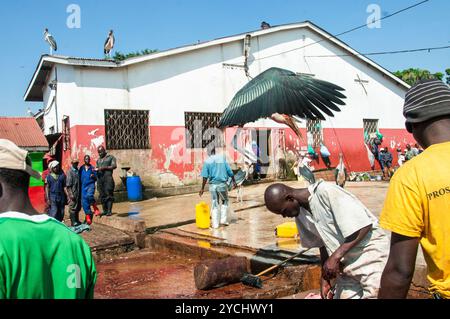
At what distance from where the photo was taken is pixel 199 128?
14.6 m

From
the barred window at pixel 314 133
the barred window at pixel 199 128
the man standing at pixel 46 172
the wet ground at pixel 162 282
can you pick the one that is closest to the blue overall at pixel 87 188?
the man standing at pixel 46 172

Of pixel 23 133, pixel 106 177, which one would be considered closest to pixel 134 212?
pixel 106 177

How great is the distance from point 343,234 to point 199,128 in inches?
476

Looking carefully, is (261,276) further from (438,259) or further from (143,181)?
(143,181)

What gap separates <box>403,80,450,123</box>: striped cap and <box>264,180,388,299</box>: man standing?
1048 mm

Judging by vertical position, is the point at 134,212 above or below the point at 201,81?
below

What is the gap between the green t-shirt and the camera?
141 cm

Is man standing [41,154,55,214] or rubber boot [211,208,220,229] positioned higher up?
man standing [41,154,55,214]

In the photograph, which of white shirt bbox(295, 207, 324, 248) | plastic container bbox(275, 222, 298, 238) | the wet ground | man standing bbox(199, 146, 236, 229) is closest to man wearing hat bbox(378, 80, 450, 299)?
white shirt bbox(295, 207, 324, 248)

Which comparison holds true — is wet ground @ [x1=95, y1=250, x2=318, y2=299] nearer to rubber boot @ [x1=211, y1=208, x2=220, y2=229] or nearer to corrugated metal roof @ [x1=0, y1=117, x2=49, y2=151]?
rubber boot @ [x1=211, y1=208, x2=220, y2=229]

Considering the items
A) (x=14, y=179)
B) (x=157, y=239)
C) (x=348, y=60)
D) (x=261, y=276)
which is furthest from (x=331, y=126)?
(x=14, y=179)

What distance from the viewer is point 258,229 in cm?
738

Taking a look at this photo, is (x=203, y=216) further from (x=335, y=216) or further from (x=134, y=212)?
(x=335, y=216)

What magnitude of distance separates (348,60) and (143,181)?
426 inches
